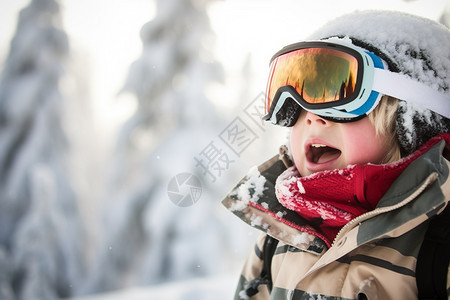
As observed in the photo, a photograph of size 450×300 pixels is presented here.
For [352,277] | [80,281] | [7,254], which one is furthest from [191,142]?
[352,277]

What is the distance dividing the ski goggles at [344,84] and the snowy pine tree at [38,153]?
8.59 meters

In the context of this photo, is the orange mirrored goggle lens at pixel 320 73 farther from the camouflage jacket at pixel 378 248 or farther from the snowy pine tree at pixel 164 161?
the snowy pine tree at pixel 164 161

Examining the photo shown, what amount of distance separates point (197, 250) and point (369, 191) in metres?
6.03

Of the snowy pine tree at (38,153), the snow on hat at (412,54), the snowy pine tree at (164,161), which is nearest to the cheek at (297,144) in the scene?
the snow on hat at (412,54)

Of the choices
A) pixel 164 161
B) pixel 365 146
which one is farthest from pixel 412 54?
pixel 164 161

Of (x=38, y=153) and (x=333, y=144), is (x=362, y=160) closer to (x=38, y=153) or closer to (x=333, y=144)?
(x=333, y=144)

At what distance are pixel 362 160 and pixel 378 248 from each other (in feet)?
1.14

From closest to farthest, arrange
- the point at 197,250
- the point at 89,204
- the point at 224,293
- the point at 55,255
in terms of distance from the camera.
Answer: the point at 224,293 < the point at 197,250 < the point at 55,255 < the point at 89,204

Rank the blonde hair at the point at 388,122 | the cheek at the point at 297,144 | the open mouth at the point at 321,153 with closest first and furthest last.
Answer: the blonde hair at the point at 388,122 → the open mouth at the point at 321,153 → the cheek at the point at 297,144

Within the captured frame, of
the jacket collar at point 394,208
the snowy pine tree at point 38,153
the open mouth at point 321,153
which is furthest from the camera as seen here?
the snowy pine tree at point 38,153

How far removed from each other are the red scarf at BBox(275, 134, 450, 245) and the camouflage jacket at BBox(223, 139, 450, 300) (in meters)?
0.07

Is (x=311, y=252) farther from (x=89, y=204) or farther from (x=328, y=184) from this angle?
(x=89, y=204)

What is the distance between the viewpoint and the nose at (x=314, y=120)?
4.62 feet

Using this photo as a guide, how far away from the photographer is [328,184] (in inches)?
51.1
